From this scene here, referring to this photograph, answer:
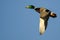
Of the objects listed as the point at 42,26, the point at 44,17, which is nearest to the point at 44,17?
the point at 44,17

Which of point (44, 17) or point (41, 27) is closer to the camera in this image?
point (41, 27)

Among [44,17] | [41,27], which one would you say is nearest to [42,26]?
[41,27]

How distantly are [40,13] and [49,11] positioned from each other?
0.42 m

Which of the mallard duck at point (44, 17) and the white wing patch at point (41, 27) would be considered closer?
the white wing patch at point (41, 27)

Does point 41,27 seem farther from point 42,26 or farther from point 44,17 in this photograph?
point 44,17

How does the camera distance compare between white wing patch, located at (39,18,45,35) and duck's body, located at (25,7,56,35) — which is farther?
duck's body, located at (25,7,56,35)

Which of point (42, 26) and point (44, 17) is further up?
point (44, 17)

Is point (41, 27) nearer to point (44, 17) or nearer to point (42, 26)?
point (42, 26)

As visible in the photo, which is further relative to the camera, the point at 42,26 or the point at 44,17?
the point at 44,17

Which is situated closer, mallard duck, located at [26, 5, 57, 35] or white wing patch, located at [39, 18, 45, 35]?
white wing patch, located at [39, 18, 45, 35]

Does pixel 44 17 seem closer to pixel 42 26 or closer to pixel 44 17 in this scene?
pixel 44 17

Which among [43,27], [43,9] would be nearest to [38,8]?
[43,9]

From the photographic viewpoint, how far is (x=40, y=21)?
1169cm

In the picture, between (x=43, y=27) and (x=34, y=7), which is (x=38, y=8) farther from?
(x=43, y=27)
